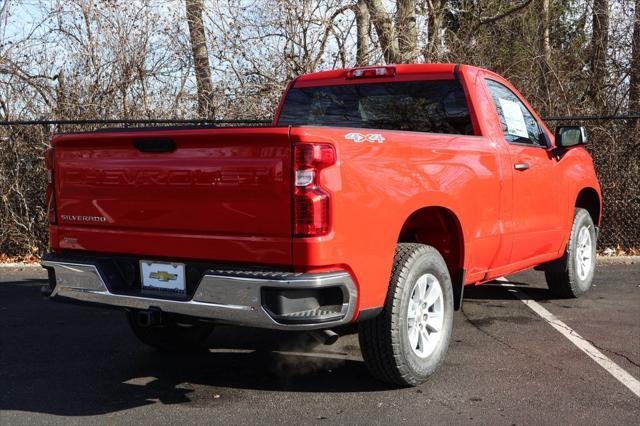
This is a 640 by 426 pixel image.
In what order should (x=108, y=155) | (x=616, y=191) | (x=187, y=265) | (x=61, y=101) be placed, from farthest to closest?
(x=61, y=101), (x=616, y=191), (x=108, y=155), (x=187, y=265)

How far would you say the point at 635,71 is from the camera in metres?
10.6

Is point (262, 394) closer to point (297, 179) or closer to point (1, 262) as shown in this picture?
point (297, 179)

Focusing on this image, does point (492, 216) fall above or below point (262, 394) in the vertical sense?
above

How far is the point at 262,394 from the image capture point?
3947 millimetres

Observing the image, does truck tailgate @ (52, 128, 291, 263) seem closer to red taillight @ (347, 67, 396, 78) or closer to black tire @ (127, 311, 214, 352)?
black tire @ (127, 311, 214, 352)

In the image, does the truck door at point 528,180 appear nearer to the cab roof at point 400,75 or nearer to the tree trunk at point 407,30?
the cab roof at point 400,75

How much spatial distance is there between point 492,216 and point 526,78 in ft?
22.5

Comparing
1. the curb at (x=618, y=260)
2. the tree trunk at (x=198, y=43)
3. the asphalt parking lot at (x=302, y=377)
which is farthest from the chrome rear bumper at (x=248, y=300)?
the tree trunk at (x=198, y=43)

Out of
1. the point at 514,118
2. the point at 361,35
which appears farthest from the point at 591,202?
the point at 361,35

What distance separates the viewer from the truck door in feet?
16.7

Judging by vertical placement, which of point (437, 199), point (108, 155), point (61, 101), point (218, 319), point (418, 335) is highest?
point (61, 101)

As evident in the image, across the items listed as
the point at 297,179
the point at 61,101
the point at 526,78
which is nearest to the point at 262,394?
the point at 297,179

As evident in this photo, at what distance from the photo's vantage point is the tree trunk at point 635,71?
10.1 meters

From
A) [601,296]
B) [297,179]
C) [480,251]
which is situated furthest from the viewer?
[601,296]
